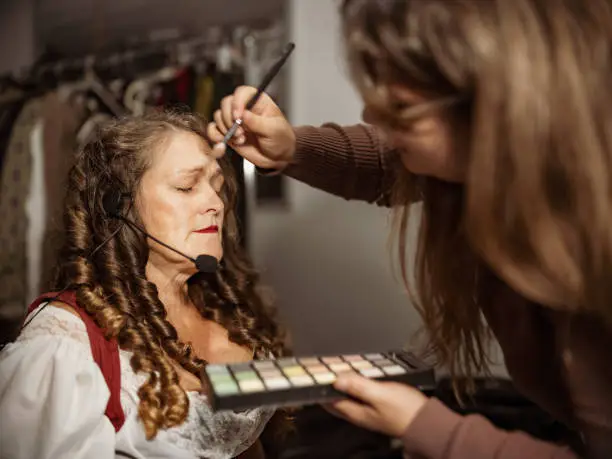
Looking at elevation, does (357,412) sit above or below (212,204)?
below

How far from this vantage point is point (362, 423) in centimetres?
57

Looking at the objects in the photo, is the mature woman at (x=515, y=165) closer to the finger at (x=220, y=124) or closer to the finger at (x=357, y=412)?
the finger at (x=357, y=412)

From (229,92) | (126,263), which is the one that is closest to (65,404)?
(126,263)

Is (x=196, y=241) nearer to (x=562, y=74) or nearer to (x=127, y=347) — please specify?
(x=127, y=347)

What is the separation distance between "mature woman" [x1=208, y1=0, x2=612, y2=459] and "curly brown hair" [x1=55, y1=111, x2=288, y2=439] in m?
0.24

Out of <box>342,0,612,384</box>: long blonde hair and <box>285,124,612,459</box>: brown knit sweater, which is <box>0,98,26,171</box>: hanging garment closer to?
<box>285,124,612,459</box>: brown knit sweater

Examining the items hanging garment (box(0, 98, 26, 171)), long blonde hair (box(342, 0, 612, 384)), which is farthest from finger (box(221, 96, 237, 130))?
hanging garment (box(0, 98, 26, 171))

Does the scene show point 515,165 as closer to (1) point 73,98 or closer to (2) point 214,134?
(2) point 214,134

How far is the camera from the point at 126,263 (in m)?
0.73

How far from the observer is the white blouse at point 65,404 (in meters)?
0.60

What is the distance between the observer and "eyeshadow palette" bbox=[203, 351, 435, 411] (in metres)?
0.55

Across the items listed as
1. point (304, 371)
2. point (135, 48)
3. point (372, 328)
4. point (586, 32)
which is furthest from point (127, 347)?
point (135, 48)

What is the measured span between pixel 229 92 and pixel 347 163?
0.37 m

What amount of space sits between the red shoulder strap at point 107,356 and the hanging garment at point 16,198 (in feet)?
1.54
